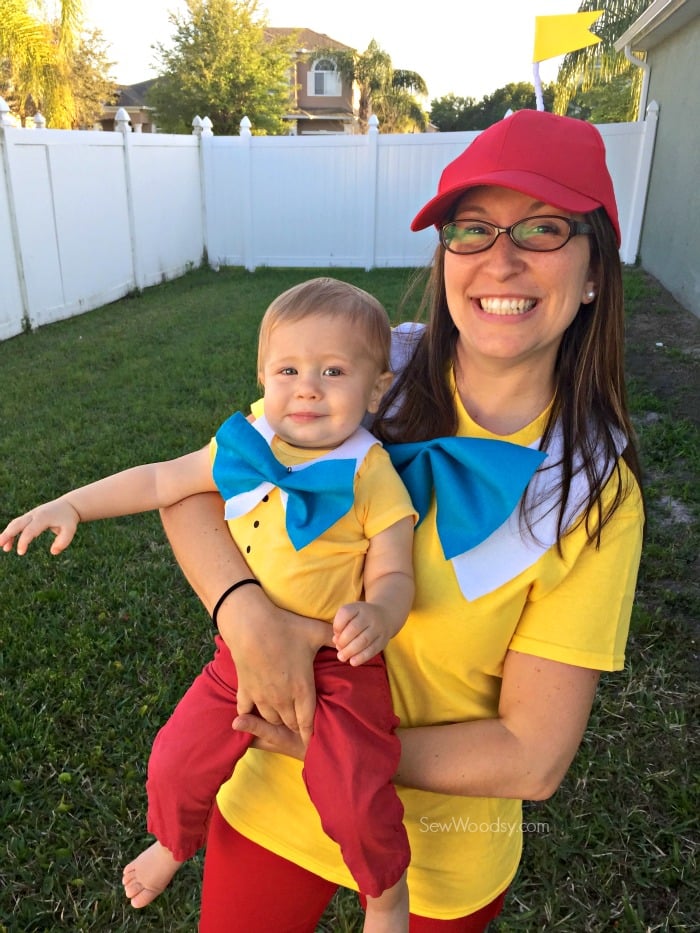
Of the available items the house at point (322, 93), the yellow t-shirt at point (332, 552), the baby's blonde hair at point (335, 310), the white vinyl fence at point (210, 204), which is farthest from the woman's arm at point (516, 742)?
the house at point (322, 93)

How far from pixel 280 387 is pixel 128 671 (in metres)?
2.17

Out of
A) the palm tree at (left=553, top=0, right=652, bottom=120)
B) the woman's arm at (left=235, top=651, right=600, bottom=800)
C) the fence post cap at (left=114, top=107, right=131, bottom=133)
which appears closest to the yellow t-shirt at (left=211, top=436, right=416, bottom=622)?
the woman's arm at (left=235, top=651, right=600, bottom=800)

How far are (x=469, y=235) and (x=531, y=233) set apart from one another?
12 centimetres

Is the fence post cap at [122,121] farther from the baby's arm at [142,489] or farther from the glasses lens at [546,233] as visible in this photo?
the glasses lens at [546,233]

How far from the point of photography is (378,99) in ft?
125

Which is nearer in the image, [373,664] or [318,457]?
[373,664]

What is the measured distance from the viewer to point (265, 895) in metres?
1.54

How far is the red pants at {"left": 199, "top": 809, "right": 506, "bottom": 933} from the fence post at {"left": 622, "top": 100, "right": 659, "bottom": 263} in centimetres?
1208

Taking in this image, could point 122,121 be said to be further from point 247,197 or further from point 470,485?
point 470,485

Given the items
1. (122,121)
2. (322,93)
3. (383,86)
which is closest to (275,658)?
(122,121)

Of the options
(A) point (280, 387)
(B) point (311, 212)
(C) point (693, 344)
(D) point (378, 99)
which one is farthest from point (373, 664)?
(D) point (378, 99)

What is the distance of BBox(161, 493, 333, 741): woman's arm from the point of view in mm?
1343

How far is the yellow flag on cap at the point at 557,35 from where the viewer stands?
171cm

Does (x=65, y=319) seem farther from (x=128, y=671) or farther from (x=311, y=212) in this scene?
(x=128, y=671)
